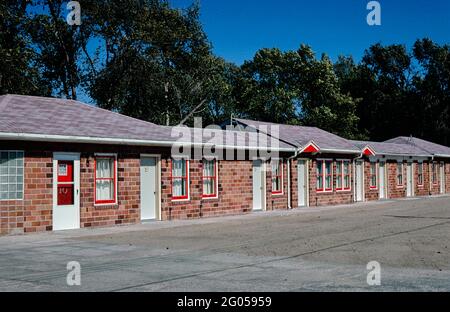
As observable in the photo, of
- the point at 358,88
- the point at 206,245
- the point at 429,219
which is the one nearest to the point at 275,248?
the point at 206,245

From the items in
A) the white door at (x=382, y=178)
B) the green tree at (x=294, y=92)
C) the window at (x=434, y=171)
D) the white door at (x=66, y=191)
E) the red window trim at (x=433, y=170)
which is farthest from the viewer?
the green tree at (x=294, y=92)

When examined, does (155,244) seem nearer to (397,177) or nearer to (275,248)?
(275,248)

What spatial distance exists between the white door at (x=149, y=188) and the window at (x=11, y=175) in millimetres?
4593

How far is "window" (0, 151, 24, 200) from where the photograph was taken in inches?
635

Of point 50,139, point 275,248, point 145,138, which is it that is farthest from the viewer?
point 145,138

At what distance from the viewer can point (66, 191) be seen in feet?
57.9

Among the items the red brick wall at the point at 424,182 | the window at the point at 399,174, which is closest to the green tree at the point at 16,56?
the window at the point at 399,174

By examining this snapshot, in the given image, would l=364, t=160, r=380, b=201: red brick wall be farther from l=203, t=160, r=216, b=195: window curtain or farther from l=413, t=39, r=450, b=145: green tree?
l=413, t=39, r=450, b=145: green tree

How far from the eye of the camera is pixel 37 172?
55.1ft

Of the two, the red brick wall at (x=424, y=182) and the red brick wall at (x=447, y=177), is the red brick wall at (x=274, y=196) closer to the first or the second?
the red brick wall at (x=424, y=182)

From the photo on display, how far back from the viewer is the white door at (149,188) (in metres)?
20.1

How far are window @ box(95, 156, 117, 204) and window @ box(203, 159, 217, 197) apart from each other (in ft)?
14.7

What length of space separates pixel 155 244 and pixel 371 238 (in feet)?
17.4
